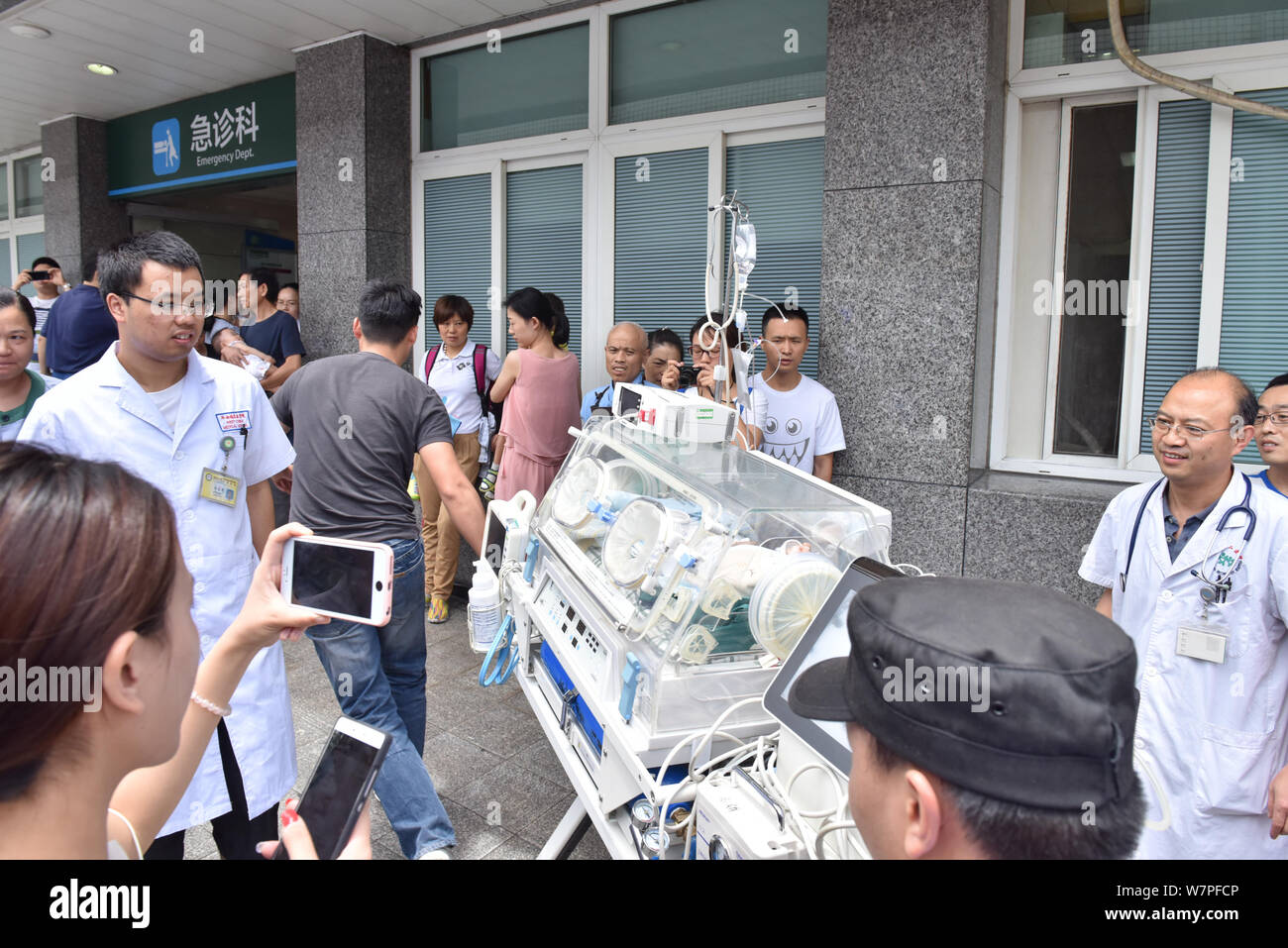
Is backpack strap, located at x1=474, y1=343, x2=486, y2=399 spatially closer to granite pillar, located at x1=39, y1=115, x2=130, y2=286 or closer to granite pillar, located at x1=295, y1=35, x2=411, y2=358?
granite pillar, located at x1=295, y1=35, x2=411, y2=358

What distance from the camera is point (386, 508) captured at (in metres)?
3.04

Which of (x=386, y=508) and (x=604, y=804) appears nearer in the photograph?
(x=604, y=804)

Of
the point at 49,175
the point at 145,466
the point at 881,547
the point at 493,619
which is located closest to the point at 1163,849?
the point at 881,547

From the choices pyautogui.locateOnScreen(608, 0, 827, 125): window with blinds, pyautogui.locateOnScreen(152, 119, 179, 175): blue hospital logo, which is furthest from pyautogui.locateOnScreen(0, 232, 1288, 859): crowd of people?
pyautogui.locateOnScreen(152, 119, 179, 175): blue hospital logo

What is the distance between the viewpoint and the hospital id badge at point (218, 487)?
2336 mm

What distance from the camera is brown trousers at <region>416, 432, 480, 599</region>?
552 cm

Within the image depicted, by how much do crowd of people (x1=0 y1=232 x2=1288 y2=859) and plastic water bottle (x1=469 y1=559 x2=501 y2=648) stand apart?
23cm

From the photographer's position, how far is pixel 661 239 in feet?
17.4

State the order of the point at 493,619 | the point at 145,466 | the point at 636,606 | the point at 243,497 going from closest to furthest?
the point at 636,606
the point at 145,466
the point at 243,497
the point at 493,619

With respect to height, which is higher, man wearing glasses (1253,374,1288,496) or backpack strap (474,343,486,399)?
backpack strap (474,343,486,399)

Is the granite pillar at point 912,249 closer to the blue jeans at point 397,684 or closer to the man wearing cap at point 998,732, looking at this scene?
the blue jeans at point 397,684

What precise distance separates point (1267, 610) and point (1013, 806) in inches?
73.5

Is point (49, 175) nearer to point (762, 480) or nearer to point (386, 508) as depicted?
point (386, 508)

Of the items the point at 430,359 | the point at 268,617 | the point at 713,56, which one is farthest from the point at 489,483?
the point at 268,617
